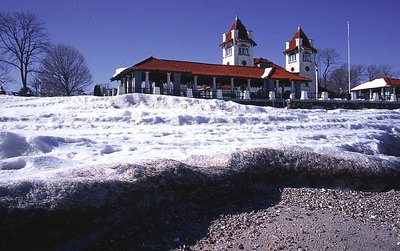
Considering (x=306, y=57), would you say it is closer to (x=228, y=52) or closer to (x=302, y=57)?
(x=302, y=57)

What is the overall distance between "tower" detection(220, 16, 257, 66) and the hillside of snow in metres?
32.6

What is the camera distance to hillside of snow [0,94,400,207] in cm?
487

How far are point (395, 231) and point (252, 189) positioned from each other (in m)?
2.31

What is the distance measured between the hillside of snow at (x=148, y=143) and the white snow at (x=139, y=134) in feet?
0.09

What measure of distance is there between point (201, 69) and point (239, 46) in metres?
18.4

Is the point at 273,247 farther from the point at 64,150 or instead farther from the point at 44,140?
the point at 44,140

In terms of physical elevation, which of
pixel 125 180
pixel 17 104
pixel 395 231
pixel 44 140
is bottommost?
pixel 395 231

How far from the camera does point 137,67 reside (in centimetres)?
2795

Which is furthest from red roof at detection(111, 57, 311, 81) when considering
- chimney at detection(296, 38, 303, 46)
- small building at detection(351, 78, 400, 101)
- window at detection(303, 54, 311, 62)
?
chimney at detection(296, 38, 303, 46)

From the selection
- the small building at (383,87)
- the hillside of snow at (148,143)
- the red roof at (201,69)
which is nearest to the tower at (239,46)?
the red roof at (201,69)

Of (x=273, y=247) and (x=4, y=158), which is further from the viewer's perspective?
(x=4, y=158)

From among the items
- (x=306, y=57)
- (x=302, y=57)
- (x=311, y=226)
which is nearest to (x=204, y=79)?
(x=302, y=57)

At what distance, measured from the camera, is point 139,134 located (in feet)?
32.7

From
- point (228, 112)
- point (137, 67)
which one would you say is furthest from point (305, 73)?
point (228, 112)
